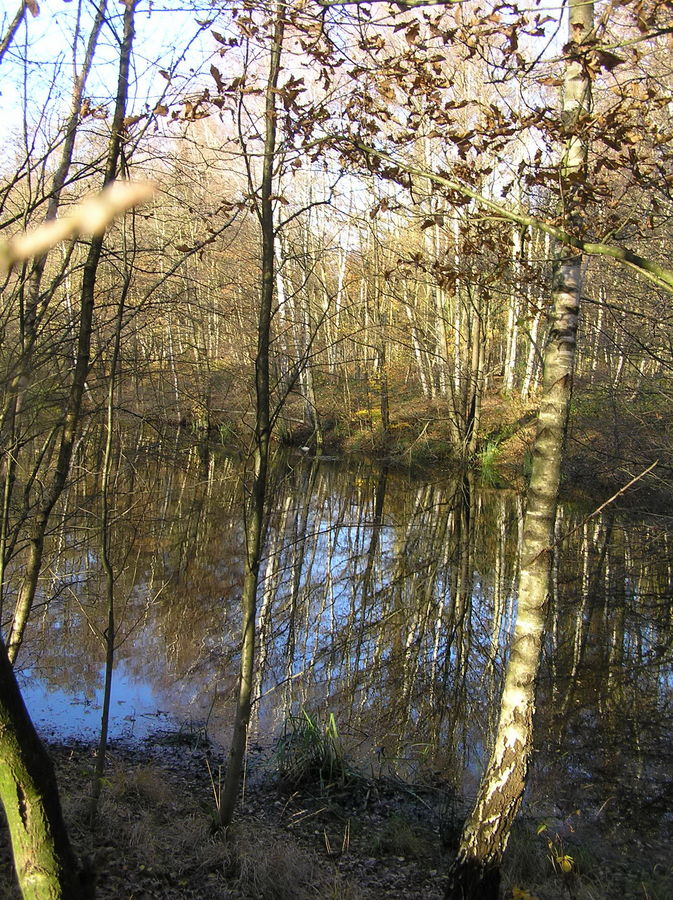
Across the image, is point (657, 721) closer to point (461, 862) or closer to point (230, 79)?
point (461, 862)

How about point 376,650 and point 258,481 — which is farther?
point 376,650

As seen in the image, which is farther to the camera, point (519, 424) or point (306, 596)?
point (519, 424)

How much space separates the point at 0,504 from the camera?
183 inches

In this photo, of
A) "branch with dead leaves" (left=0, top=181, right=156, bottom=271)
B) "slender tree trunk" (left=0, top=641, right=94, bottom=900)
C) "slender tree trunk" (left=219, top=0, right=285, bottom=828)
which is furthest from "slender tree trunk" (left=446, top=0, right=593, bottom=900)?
"branch with dead leaves" (left=0, top=181, right=156, bottom=271)

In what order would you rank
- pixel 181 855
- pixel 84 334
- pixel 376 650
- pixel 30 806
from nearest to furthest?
pixel 30 806
pixel 181 855
pixel 84 334
pixel 376 650

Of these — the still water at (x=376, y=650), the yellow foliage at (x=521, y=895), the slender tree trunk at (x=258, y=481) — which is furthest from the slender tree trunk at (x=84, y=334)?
the yellow foliage at (x=521, y=895)

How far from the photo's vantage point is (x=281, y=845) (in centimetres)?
415

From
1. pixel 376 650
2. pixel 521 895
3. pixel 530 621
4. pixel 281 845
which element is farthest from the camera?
pixel 376 650

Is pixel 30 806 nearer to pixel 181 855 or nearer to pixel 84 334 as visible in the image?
pixel 181 855

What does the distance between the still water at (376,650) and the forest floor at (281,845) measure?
56 centimetres

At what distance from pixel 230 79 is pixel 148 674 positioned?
5.49 m

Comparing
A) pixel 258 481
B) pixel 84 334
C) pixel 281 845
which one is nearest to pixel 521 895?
pixel 281 845

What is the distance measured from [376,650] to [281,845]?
3.26m


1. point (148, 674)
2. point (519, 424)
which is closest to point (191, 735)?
point (148, 674)
